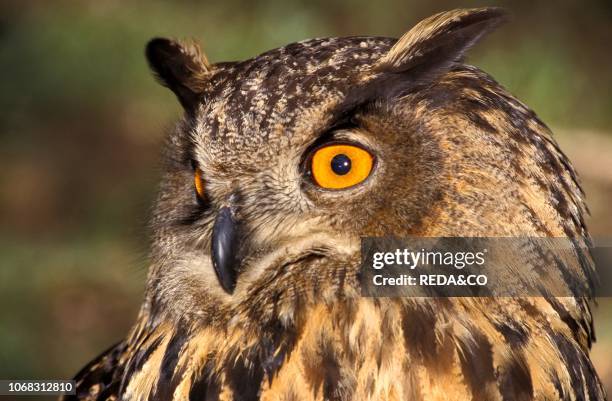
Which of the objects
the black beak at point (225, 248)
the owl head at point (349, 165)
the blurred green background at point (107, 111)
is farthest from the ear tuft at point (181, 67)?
the blurred green background at point (107, 111)

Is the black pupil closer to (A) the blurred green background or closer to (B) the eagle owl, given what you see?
(B) the eagle owl

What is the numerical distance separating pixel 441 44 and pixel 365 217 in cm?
27


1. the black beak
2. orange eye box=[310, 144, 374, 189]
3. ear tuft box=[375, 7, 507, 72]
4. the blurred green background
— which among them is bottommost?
the black beak

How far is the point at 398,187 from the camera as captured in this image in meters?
1.26

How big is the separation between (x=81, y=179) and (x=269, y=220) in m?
2.71

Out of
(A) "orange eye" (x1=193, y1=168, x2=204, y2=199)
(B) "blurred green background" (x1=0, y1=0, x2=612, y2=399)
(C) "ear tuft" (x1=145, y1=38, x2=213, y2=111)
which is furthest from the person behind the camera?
(B) "blurred green background" (x1=0, y1=0, x2=612, y2=399)

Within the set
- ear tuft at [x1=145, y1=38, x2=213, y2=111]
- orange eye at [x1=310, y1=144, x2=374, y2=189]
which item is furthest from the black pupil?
ear tuft at [x1=145, y1=38, x2=213, y2=111]

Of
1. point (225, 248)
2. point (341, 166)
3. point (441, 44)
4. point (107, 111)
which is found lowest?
point (225, 248)

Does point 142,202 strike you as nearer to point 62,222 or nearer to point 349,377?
point 349,377

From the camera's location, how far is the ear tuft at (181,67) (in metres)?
1.48

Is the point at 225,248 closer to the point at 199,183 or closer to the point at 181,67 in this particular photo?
the point at 199,183

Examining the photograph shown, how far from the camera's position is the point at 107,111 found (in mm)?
3975

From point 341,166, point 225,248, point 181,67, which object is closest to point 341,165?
point 341,166

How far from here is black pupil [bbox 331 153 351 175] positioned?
4.12 feet
